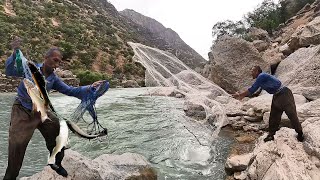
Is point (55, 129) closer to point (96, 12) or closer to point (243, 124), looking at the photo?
point (243, 124)

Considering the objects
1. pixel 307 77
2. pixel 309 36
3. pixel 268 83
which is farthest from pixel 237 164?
pixel 309 36

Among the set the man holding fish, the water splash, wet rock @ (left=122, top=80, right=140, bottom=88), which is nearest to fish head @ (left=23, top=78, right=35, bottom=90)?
the man holding fish

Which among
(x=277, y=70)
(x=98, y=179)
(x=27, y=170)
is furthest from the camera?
(x=277, y=70)

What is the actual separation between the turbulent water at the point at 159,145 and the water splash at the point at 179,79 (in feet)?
3.26

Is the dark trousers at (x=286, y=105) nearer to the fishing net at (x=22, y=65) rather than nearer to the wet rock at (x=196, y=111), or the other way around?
the fishing net at (x=22, y=65)

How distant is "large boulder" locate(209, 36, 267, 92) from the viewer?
18734mm

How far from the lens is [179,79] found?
567 inches

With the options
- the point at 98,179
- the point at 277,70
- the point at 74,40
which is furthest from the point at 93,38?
the point at 98,179

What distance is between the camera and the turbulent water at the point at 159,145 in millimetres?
7945

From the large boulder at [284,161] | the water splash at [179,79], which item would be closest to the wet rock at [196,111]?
the water splash at [179,79]

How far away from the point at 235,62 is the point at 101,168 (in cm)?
1421

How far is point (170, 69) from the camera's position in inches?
583

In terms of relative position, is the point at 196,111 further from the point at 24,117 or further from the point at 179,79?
the point at 24,117

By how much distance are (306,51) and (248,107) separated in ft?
16.5
